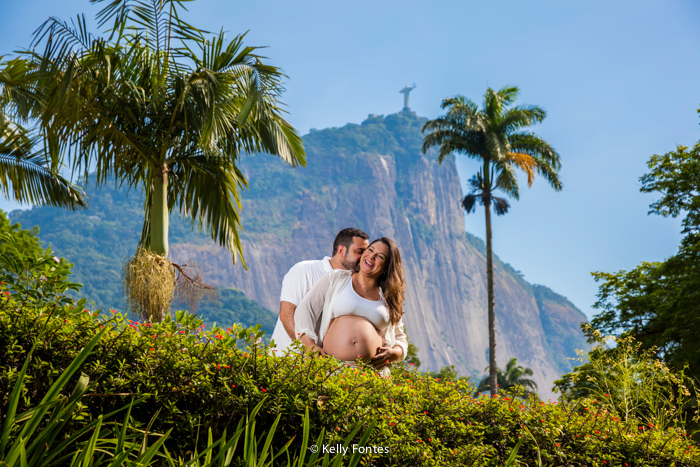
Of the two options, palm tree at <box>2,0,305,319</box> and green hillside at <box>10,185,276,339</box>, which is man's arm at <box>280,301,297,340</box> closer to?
palm tree at <box>2,0,305,319</box>

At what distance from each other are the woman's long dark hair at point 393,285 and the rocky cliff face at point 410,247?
436ft

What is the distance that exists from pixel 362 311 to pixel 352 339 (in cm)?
19

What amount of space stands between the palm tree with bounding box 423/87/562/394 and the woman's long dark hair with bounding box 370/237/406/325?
725 inches

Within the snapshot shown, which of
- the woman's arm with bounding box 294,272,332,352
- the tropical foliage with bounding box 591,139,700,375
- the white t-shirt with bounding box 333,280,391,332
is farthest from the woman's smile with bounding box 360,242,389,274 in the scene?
the tropical foliage with bounding box 591,139,700,375

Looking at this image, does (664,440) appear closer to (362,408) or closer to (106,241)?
(362,408)

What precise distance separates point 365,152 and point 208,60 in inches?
7268

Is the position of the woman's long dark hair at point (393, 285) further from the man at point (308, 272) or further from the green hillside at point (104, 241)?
the green hillside at point (104, 241)

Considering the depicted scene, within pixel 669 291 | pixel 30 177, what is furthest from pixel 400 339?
pixel 669 291

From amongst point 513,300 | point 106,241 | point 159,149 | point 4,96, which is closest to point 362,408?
point 159,149

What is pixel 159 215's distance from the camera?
5645mm

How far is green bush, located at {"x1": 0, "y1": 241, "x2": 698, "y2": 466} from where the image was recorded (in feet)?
7.86

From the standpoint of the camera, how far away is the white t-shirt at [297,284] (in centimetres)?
427

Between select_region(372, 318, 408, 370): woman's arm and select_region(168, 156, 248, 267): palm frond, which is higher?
select_region(168, 156, 248, 267): palm frond

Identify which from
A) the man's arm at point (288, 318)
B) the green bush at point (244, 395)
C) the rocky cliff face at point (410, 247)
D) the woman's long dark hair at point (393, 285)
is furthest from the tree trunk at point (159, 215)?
the rocky cliff face at point (410, 247)
